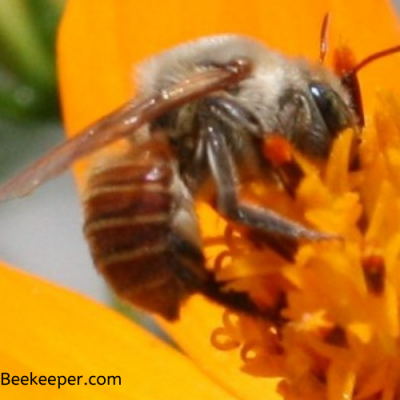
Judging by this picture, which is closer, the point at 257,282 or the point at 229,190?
the point at 229,190

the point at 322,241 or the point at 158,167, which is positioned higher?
the point at 158,167

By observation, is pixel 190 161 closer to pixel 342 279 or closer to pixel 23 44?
pixel 342 279

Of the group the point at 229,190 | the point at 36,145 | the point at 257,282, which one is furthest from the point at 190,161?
the point at 36,145

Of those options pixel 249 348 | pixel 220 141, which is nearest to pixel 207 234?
pixel 249 348

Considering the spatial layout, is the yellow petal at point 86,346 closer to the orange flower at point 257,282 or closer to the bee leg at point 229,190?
the orange flower at point 257,282

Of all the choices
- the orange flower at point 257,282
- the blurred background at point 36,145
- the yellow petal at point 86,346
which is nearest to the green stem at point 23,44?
the blurred background at point 36,145

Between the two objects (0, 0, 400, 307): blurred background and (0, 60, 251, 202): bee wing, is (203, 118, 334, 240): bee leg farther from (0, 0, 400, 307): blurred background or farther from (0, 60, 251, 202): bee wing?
(0, 0, 400, 307): blurred background

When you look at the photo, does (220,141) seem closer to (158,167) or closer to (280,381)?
(158,167)
